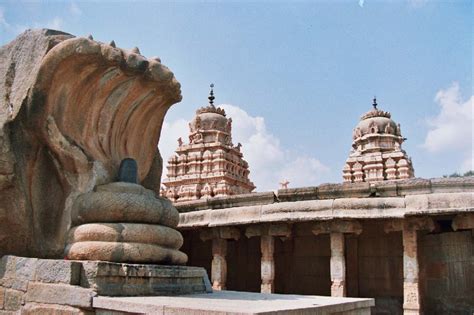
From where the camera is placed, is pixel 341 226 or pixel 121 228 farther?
pixel 341 226

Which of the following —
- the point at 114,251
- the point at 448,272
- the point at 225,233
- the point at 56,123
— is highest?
the point at 56,123

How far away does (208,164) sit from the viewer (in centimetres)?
3422

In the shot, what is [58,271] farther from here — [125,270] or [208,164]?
[208,164]

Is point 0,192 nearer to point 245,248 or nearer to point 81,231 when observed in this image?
point 81,231

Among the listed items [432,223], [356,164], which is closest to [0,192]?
[432,223]

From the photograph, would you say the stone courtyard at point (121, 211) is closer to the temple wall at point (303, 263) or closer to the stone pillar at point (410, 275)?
the stone pillar at point (410, 275)

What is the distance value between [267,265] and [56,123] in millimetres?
6083

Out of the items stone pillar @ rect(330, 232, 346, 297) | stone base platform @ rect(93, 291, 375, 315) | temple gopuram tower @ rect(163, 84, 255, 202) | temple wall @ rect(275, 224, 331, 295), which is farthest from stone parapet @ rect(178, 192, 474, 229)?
temple gopuram tower @ rect(163, 84, 255, 202)

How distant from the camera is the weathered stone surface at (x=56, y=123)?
19.2 feet

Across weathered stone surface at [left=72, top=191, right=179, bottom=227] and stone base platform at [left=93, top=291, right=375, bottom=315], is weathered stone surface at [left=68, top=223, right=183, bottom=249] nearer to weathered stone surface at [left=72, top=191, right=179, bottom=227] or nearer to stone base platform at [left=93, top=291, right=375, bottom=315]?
weathered stone surface at [left=72, top=191, right=179, bottom=227]

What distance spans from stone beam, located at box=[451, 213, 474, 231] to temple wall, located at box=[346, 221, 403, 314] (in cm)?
161

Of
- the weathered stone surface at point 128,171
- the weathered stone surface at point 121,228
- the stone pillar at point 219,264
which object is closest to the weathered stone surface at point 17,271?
the weathered stone surface at point 121,228

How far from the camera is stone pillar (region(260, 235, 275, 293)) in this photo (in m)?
10.6

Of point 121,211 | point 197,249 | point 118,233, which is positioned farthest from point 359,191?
point 118,233
